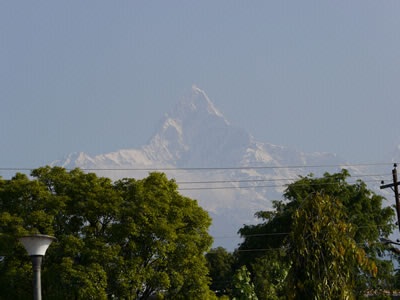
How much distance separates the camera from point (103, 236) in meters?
43.9

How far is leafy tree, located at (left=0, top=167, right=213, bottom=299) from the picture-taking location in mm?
42156

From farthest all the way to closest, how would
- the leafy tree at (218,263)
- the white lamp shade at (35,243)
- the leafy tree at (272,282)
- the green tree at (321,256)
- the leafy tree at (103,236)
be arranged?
the leafy tree at (218,263) → the leafy tree at (272,282) → the leafy tree at (103,236) → the green tree at (321,256) → the white lamp shade at (35,243)

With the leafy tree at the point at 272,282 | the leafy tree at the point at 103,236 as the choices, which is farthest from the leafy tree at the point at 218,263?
the leafy tree at the point at 103,236

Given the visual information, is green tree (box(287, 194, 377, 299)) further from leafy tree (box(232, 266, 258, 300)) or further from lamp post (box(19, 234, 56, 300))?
leafy tree (box(232, 266, 258, 300))

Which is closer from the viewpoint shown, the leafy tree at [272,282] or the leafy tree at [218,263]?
the leafy tree at [272,282]

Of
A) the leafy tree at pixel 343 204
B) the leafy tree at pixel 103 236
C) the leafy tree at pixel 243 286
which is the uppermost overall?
the leafy tree at pixel 343 204

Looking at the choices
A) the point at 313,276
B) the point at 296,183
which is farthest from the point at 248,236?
the point at 313,276

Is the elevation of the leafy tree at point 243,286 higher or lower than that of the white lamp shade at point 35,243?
higher

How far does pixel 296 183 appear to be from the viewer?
67.5 meters

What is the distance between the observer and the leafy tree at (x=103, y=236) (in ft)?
138

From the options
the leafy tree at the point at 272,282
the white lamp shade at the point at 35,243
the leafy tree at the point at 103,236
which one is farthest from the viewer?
the leafy tree at the point at 272,282

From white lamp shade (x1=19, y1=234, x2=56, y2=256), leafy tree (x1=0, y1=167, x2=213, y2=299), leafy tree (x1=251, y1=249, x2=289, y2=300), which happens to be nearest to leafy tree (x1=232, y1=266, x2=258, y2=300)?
leafy tree (x1=251, y1=249, x2=289, y2=300)

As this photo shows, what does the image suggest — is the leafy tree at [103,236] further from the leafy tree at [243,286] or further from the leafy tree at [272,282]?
the leafy tree at [243,286]

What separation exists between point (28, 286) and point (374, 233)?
29978mm
